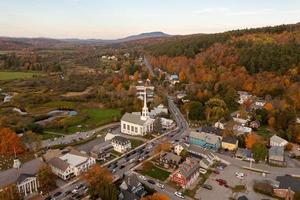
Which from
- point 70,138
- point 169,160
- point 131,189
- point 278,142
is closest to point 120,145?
point 169,160

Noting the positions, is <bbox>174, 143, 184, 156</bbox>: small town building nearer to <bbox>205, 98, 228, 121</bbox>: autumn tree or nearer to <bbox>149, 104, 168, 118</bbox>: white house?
<bbox>149, 104, 168, 118</bbox>: white house

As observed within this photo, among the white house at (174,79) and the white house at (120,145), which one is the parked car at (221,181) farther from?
the white house at (174,79)

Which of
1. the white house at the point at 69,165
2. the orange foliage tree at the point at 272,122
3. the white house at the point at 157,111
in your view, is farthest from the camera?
the white house at the point at 157,111

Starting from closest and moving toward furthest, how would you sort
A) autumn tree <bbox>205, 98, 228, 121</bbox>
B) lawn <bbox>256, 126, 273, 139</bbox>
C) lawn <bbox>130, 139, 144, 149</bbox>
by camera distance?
1. lawn <bbox>130, 139, 144, 149</bbox>
2. lawn <bbox>256, 126, 273, 139</bbox>
3. autumn tree <bbox>205, 98, 228, 121</bbox>

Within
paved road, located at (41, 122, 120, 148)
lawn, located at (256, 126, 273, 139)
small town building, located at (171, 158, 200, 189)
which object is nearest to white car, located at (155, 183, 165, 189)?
small town building, located at (171, 158, 200, 189)

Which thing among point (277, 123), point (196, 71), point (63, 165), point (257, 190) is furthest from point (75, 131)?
point (196, 71)

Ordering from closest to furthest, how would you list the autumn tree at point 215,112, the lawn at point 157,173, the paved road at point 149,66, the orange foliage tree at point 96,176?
1. the orange foliage tree at point 96,176
2. the lawn at point 157,173
3. the autumn tree at point 215,112
4. the paved road at point 149,66

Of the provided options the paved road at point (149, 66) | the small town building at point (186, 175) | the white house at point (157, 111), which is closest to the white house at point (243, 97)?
the white house at point (157, 111)
